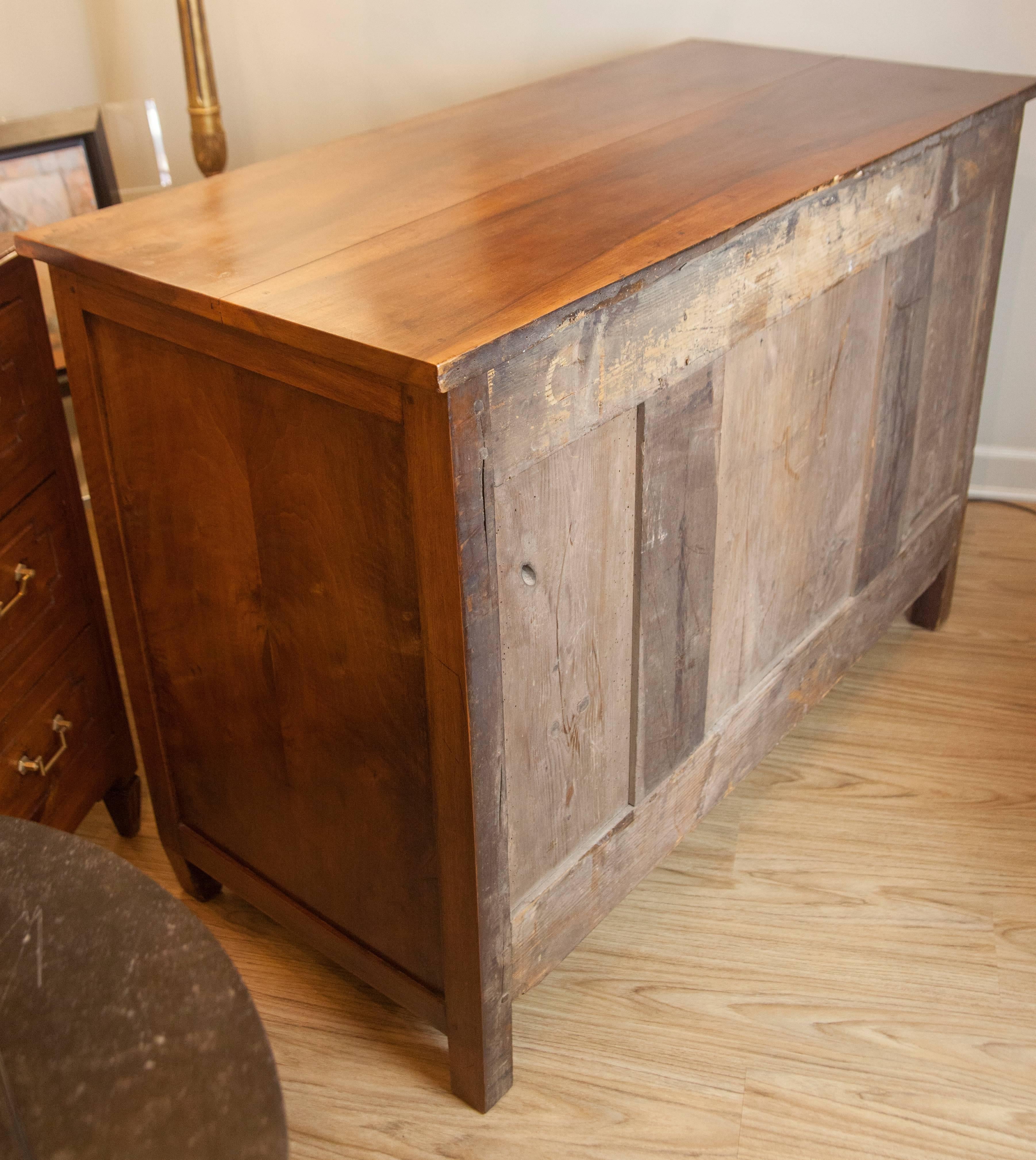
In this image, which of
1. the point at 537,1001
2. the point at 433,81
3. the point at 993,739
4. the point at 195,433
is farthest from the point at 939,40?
the point at 537,1001

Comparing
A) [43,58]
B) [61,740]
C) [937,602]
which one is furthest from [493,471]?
[43,58]

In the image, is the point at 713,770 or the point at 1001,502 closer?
the point at 713,770

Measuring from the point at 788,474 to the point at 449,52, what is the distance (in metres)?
1.22

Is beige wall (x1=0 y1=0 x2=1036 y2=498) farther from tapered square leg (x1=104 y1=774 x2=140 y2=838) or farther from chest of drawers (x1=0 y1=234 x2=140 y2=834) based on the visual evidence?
tapered square leg (x1=104 y1=774 x2=140 y2=838)

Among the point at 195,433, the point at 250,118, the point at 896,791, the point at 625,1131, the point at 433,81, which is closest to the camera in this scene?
the point at 195,433

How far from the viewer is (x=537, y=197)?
117cm

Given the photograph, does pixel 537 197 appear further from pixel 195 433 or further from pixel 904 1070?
pixel 904 1070

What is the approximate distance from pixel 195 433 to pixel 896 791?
106cm

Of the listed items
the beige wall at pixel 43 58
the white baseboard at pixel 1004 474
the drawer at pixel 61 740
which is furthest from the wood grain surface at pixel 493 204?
the beige wall at pixel 43 58

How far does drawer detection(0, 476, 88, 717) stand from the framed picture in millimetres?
580

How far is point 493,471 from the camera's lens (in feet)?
2.97

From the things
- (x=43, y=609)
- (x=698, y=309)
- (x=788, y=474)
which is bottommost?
(x=43, y=609)

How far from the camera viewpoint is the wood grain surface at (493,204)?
3.02 feet

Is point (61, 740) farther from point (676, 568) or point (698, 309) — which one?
point (698, 309)
